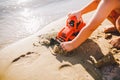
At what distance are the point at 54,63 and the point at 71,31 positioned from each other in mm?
490

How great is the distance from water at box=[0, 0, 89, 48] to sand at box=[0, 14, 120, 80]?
0.60 metres

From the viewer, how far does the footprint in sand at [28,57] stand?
10.4ft

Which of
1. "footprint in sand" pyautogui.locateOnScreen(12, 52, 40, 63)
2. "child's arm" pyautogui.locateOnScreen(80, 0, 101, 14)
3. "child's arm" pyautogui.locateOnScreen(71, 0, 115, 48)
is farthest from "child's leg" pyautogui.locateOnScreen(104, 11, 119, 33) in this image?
"footprint in sand" pyautogui.locateOnScreen(12, 52, 40, 63)

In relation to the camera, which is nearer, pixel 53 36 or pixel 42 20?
pixel 53 36

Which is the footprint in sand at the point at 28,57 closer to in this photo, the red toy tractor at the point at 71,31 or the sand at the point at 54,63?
the sand at the point at 54,63

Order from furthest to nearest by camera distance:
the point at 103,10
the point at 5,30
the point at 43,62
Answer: the point at 5,30, the point at 43,62, the point at 103,10

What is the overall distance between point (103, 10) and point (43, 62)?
93 cm

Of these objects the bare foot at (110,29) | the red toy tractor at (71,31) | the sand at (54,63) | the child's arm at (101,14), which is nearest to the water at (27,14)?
the sand at (54,63)

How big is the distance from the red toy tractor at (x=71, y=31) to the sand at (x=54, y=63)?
19cm

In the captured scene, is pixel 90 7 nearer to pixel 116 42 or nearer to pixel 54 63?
pixel 116 42

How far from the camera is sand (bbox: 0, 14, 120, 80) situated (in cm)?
274

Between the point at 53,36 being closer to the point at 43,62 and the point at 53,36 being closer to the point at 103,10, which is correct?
the point at 43,62

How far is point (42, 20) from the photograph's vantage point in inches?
190

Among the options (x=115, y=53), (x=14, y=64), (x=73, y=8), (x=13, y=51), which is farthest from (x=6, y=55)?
(x=73, y=8)
